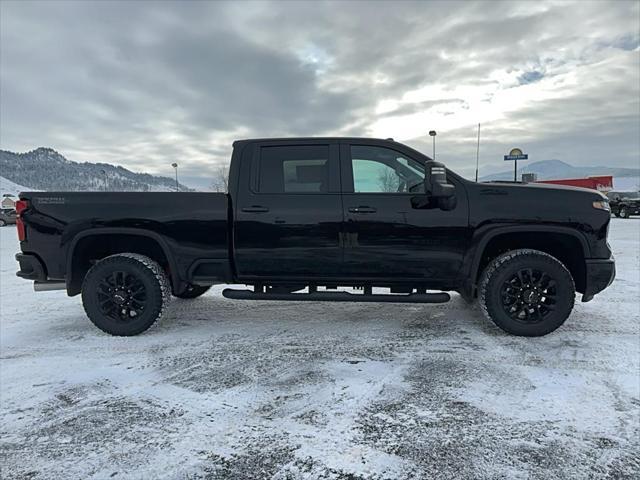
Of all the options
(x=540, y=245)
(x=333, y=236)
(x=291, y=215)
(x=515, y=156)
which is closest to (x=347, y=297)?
(x=333, y=236)

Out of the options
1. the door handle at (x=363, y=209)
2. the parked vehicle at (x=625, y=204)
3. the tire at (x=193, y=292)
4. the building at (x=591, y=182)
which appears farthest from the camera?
the building at (x=591, y=182)

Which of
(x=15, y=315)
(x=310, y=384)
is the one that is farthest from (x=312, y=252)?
(x=15, y=315)

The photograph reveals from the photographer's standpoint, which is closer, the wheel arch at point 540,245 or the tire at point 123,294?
the wheel arch at point 540,245

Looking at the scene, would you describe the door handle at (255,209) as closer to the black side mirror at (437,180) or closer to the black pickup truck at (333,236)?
the black pickup truck at (333,236)

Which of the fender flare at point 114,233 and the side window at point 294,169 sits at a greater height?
the side window at point 294,169

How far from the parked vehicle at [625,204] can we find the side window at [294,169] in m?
25.4

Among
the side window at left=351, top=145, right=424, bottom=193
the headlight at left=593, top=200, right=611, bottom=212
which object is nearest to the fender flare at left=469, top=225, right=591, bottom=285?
the headlight at left=593, top=200, right=611, bottom=212

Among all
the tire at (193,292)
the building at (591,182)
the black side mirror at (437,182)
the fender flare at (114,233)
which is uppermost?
the building at (591,182)

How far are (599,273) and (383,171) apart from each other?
2346 millimetres

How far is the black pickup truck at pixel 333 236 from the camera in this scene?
3.89 meters

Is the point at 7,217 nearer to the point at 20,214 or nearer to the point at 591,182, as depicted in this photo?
the point at 20,214

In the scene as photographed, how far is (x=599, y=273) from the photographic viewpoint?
3871 millimetres

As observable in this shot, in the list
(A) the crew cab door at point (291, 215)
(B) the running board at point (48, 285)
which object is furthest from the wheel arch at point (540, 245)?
(B) the running board at point (48, 285)

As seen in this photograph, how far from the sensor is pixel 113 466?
6.93ft
